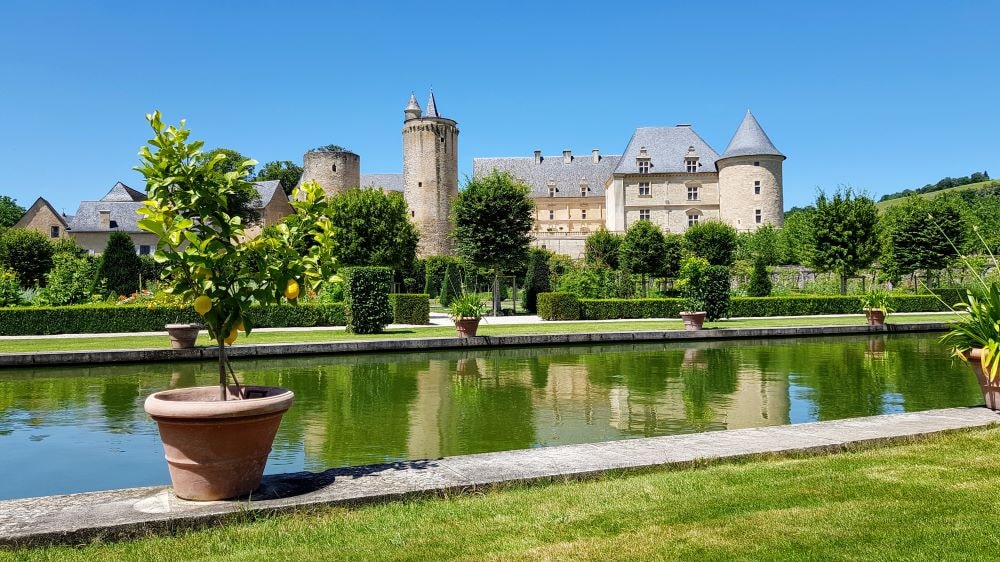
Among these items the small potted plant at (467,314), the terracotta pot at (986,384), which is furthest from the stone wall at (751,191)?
the terracotta pot at (986,384)

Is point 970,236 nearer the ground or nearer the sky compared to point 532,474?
nearer the sky

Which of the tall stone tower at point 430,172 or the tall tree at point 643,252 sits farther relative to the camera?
the tall stone tower at point 430,172

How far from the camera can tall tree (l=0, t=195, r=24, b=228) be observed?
71.1 m

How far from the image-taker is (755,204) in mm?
55219

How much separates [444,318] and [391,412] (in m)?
17.9

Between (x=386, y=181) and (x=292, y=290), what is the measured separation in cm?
6959

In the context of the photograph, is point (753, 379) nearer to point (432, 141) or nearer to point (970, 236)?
point (970, 236)

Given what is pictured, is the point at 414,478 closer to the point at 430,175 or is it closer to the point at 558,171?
the point at 430,175

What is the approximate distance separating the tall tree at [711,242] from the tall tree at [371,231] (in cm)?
1541

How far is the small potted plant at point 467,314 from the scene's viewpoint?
16719 mm

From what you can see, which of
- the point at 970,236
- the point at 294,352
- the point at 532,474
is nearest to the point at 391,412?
the point at 532,474

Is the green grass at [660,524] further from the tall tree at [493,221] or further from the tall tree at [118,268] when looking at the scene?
the tall tree at [118,268]

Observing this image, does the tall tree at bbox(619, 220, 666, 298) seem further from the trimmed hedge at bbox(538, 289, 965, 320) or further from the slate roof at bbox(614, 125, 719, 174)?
the slate roof at bbox(614, 125, 719, 174)

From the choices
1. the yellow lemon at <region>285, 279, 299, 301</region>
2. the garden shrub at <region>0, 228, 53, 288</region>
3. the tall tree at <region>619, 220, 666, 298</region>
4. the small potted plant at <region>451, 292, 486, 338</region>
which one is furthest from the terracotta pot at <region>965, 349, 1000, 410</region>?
the garden shrub at <region>0, 228, 53, 288</region>
